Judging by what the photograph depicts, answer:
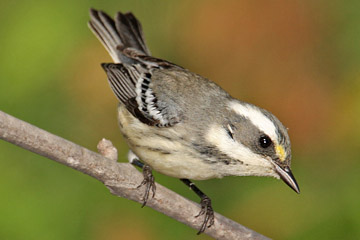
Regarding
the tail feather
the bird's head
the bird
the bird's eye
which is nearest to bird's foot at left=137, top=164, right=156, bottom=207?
the bird

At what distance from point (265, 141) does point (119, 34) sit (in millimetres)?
2101

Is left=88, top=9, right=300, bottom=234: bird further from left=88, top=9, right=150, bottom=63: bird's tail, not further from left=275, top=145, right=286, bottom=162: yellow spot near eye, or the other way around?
left=88, top=9, right=150, bottom=63: bird's tail

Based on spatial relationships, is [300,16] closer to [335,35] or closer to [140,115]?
[335,35]

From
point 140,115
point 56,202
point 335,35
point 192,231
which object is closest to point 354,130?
point 335,35

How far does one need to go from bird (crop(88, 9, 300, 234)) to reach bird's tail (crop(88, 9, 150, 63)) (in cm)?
52

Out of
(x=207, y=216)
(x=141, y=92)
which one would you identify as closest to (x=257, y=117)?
(x=207, y=216)

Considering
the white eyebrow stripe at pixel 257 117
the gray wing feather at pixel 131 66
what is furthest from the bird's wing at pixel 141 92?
the white eyebrow stripe at pixel 257 117

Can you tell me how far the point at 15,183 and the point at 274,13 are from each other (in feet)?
9.31

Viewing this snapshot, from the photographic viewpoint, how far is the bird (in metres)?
4.56

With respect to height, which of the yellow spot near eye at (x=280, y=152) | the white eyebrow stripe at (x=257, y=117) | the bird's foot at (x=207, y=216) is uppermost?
the white eyebrow stripe at (x=257, y=117)

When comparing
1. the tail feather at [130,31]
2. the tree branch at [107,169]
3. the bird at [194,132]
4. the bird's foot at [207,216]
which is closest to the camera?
the tree branch at [107,169]

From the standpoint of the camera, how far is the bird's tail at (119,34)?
6.04m

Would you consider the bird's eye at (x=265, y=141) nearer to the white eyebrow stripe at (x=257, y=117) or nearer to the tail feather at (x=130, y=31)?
the white eyebrow stripe at (x=257, y=117)

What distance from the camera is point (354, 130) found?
244 inches
